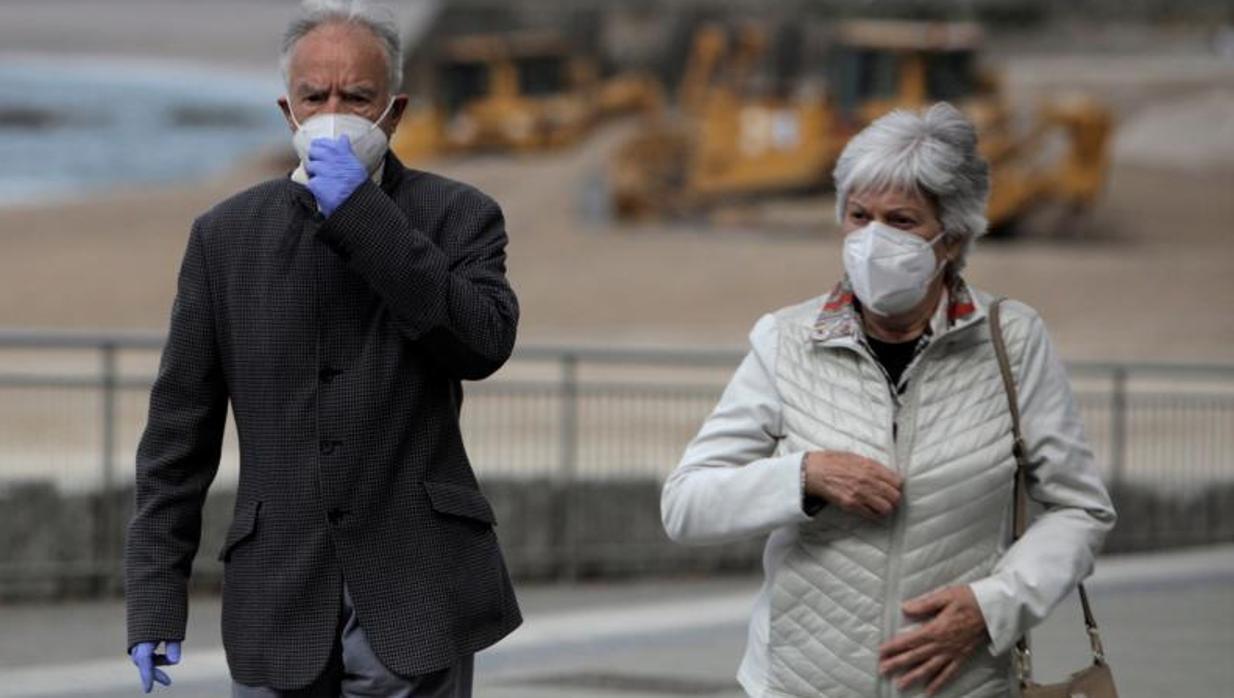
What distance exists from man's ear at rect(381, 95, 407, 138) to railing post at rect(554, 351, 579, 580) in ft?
26.3

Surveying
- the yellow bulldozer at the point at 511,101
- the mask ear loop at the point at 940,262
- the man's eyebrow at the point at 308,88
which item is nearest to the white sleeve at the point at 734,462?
the mask ear loop at the point at 940,262

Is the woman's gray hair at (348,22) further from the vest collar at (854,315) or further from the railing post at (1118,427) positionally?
the railing post at (1118,427)

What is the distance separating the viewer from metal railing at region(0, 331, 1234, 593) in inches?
442

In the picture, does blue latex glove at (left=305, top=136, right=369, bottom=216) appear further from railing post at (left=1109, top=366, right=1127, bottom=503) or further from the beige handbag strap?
railing post at (left=1109, top=366, right=1127, bottom=503)

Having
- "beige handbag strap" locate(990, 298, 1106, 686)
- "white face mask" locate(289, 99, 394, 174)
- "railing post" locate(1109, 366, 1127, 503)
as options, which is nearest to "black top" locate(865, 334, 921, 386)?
"beige handbag strap" locate(990, 298, 1106, 686)

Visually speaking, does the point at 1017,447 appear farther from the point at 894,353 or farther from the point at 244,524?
the point at 244,524

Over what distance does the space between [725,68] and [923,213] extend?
1926 inches

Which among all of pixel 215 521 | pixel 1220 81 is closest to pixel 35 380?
pixel 215 521

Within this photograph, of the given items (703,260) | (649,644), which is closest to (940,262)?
(649,644)

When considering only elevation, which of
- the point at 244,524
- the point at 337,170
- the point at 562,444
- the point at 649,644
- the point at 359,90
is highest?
the point at 359,90

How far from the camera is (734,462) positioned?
149 inches

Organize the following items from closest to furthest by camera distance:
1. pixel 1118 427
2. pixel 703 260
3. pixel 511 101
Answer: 1. pixel 1118 427
2. pixel 703 260
3. pixel 511 101

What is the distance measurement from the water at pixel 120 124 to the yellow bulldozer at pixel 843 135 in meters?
17.4

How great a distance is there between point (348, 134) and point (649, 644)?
552 cm
